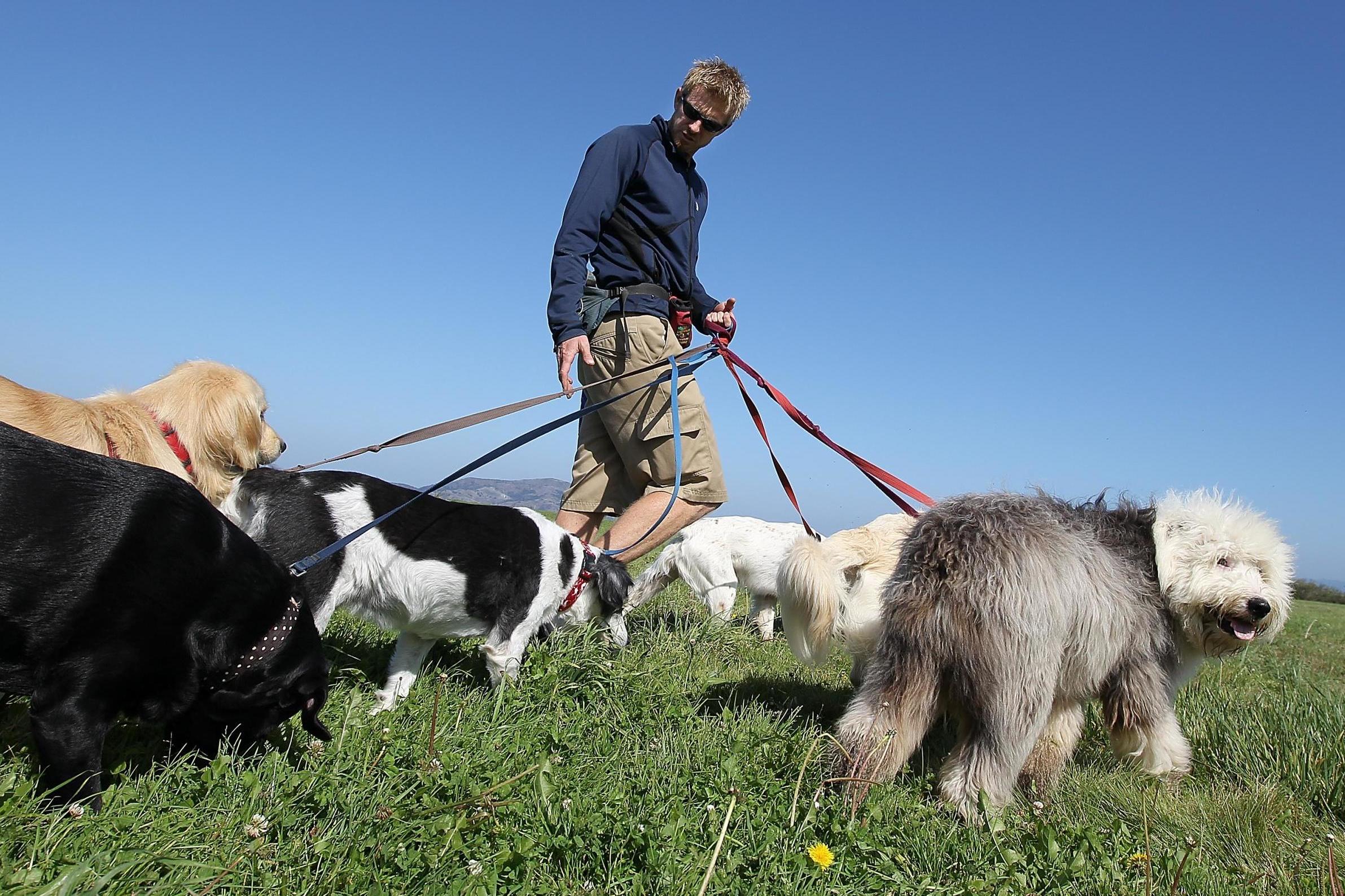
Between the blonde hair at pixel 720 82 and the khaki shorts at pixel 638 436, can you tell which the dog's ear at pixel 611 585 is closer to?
the khaki shorts at pixel 638 436

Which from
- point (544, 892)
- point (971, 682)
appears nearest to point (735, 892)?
point (544, 892)

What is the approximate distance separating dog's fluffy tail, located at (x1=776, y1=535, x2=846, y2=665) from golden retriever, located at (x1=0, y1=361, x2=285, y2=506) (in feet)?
9.66

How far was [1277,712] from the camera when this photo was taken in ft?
12.7

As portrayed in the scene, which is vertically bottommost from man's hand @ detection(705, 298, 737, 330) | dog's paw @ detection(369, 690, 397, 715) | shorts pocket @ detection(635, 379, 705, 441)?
dog's paw @ detection(369, 690, 397, 715)

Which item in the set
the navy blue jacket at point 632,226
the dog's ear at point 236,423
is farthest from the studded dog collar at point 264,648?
the navy blue jacket at point 632,226

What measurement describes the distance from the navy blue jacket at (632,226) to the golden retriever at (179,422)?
1.82 m

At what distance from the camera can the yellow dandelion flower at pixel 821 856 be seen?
240 cm

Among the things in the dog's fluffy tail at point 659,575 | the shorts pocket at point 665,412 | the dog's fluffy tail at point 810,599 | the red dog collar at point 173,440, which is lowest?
the dog's fluffy tail at point 659,575

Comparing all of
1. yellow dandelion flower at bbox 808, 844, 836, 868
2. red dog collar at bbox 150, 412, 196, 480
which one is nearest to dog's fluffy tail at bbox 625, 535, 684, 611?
A: red dog collar at bbox 150, 412, 196, 480

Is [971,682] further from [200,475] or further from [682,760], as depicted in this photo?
[200,475]

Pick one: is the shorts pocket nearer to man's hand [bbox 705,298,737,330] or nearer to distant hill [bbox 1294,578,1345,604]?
man's hand [bbox 705,298,737,330]

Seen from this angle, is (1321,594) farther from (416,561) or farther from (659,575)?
(416,561)

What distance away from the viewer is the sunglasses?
184 inches

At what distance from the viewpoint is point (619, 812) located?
2.64 metres
